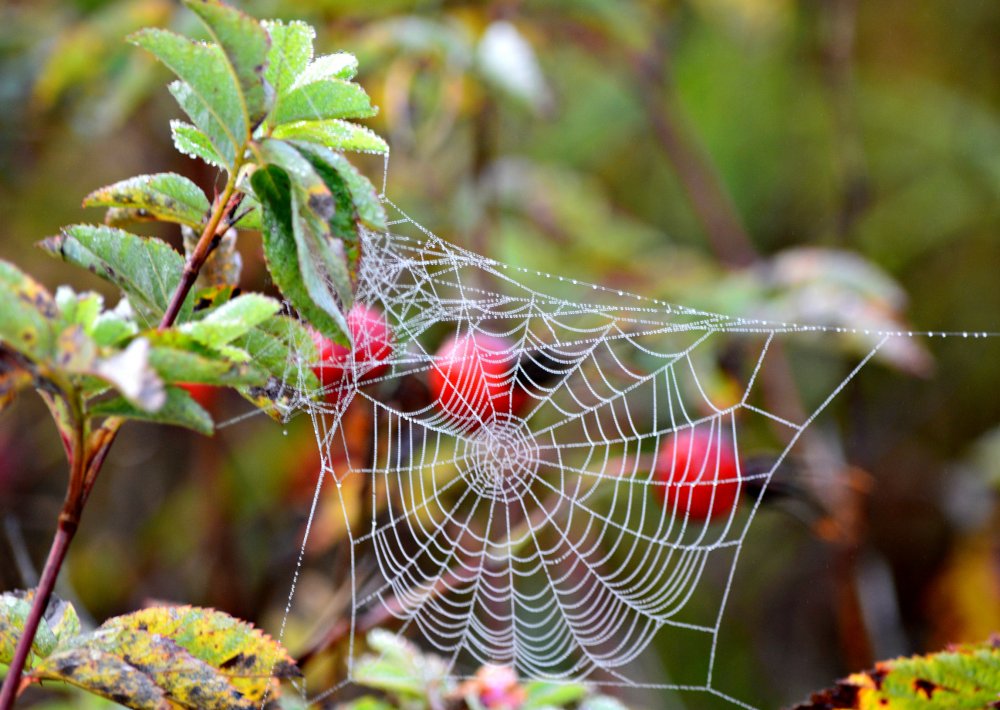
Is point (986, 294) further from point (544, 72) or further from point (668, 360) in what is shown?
point (668, 360)

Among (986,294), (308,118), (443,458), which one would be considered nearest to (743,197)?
(986,294)

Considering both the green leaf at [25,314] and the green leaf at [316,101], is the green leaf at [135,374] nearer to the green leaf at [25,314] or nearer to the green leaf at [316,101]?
the green leaf at [25,314]

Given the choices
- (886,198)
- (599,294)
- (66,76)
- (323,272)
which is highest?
(886,198)

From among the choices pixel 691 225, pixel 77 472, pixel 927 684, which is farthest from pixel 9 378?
pixel 691 225

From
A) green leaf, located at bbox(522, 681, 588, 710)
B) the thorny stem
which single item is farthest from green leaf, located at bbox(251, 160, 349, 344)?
green leaf, located at bbox(522, 681, 588, 710)

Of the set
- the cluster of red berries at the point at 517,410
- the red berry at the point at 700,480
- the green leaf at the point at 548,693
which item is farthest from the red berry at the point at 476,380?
the green leaf at the point at 548,693
